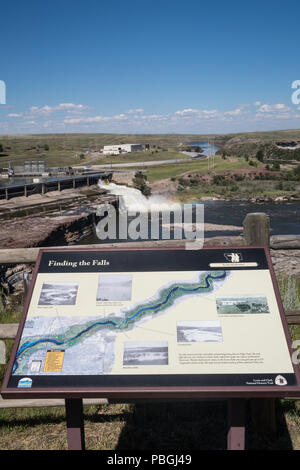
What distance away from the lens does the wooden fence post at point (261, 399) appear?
11.7ft

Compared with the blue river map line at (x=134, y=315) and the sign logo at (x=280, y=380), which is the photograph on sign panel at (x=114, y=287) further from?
the sign logo at (x=280, y=380)

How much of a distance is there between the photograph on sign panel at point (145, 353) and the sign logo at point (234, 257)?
2.65ft

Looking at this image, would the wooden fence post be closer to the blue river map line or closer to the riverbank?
the blue river map line

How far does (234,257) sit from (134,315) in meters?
0.87

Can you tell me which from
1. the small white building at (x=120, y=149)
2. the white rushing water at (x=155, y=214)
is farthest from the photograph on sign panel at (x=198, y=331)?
the small white building at (x=120, y=149)

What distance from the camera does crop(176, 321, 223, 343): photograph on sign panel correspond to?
8.39 ft

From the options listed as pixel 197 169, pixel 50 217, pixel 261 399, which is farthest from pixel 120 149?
pixel 261 399

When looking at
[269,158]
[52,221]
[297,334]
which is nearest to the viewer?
[297,334]

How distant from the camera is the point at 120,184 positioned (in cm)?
6825

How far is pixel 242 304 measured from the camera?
2699 mm

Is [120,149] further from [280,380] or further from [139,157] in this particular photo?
[280,380]

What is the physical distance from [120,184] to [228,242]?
6491 cm
